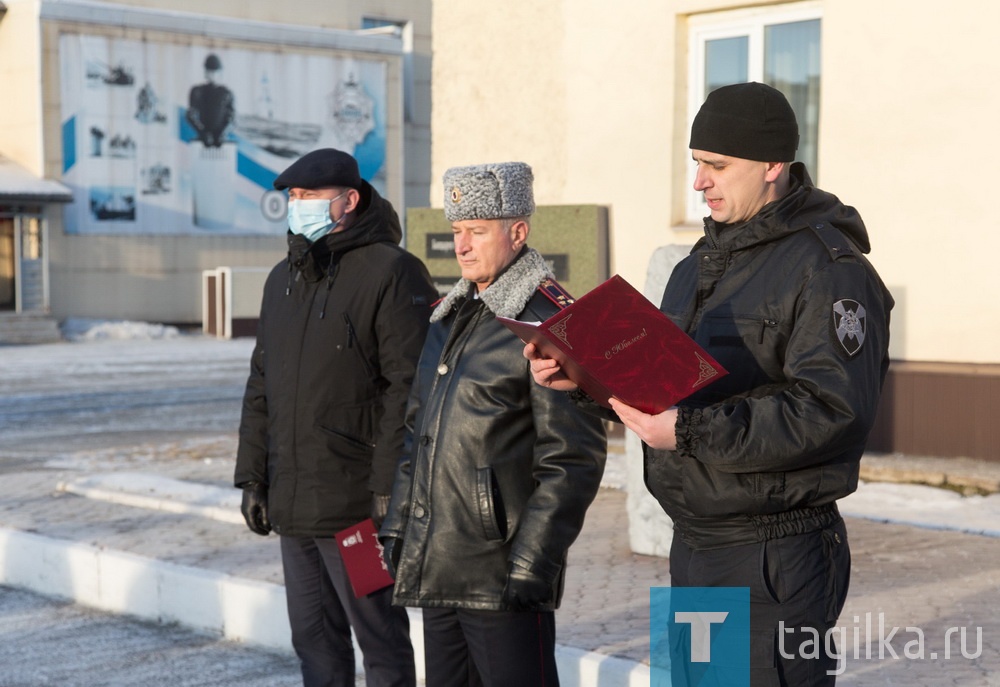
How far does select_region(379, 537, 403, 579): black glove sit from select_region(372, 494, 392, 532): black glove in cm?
46

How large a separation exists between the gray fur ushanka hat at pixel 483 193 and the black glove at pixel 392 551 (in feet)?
2.99

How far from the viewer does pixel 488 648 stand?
3791 mm

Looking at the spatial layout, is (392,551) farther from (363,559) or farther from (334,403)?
(334,403)

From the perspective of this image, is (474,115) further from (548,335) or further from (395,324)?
(548,335)

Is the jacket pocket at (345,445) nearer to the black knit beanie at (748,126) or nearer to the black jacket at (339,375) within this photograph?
the black jacket at (339,375)

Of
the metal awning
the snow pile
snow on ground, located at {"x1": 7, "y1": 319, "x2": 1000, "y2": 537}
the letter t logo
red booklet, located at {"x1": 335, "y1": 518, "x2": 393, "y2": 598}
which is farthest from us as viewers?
the snow pile

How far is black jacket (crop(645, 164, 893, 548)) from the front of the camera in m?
2.87

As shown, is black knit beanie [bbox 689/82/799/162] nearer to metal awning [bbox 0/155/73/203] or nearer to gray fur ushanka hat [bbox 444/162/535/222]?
gray fur ushanka hat [bbox 444/162/535/222]

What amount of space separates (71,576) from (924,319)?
6057 mm

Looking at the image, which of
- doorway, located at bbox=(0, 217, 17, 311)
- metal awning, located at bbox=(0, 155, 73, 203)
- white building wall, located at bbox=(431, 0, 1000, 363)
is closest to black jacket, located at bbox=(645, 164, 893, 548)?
white building wall, located at bbox=(431, 0, 1000, 363)

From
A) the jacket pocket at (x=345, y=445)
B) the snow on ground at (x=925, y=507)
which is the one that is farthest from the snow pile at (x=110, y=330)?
the jacket pocket at (x=345, y=445)

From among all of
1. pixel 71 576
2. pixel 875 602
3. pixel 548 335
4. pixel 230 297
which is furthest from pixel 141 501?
pixel 230 297

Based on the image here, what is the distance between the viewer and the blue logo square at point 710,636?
304 centimetres

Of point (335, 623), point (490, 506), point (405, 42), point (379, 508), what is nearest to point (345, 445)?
point (379, 508)
